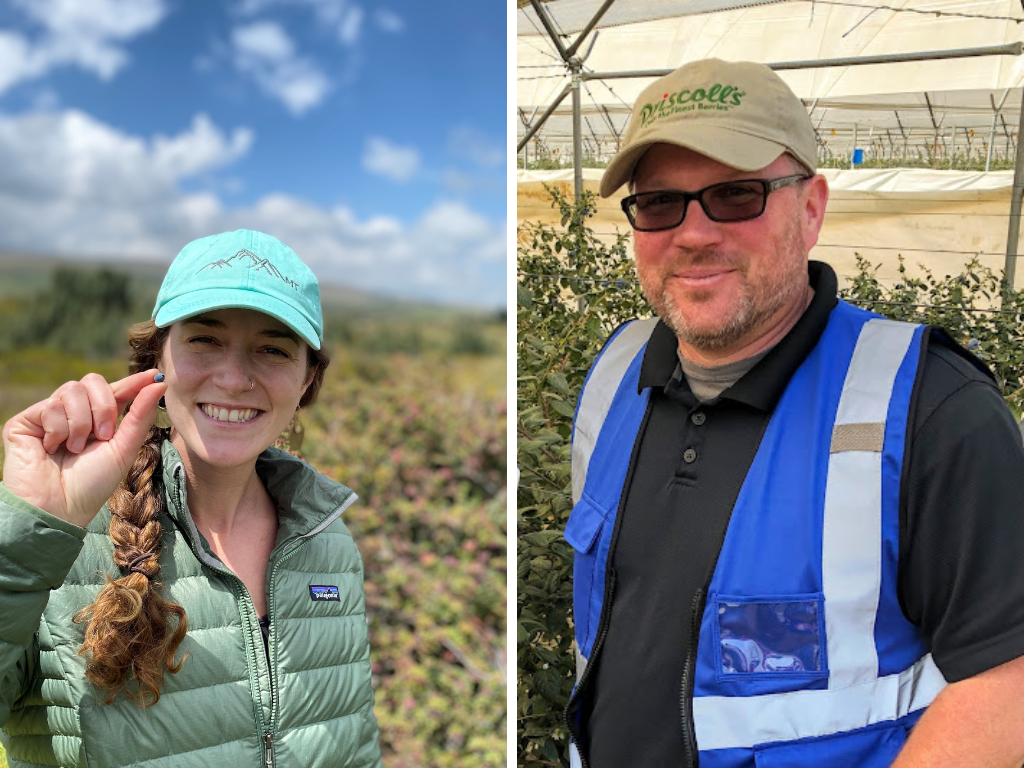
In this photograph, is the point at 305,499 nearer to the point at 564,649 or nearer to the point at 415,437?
the point at 564,649

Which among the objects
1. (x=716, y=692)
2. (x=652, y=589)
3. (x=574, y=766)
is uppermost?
(x=652, y=589)

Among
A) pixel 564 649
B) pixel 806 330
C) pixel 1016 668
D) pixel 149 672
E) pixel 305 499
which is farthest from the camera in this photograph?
pixel 564 649

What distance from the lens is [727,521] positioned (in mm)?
1331

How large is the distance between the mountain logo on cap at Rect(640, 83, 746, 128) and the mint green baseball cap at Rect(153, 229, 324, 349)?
2.11 ft

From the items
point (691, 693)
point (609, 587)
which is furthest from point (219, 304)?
point (691, 693)

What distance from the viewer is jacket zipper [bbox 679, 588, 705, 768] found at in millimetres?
1292

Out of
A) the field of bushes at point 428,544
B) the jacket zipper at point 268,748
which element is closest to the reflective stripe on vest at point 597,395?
the jacket zipper at point 268,748

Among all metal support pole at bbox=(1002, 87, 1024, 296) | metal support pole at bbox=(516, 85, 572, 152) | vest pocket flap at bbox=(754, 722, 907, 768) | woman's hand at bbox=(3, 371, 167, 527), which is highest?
metal support pole at bbox=(516, 85, 572, 152)

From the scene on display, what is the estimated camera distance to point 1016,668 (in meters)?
1.10

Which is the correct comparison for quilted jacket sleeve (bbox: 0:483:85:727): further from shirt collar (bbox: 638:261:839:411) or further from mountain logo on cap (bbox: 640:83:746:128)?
mountain logo on cap (bbox: 640:83:746:128)

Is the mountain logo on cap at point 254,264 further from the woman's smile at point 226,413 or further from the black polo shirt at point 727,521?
the black polo shirt at point 727,521

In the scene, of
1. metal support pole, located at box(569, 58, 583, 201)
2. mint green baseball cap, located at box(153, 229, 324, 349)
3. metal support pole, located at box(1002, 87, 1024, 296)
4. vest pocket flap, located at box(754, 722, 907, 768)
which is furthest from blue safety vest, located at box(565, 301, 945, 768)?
metal support pole, located at box(569, 58, 583, 201)

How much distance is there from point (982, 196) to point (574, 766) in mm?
2069

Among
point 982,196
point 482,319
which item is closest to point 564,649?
point 982,196
